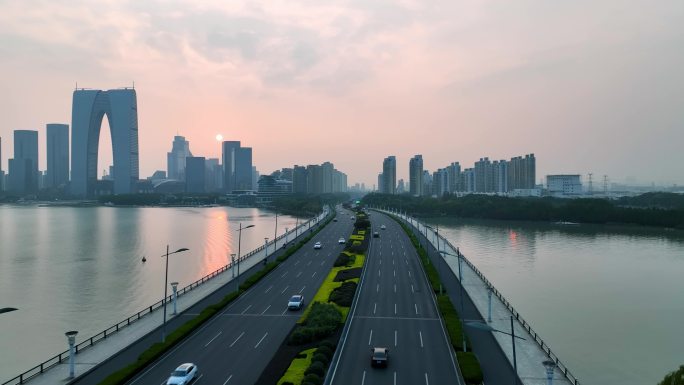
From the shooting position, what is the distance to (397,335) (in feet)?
104

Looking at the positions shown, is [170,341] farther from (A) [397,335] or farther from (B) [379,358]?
(A) [397,335]

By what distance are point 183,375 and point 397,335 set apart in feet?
46.4

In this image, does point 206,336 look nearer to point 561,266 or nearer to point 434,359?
point 434,359

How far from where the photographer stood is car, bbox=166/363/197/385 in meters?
23.2

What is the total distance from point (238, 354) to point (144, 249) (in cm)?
6289

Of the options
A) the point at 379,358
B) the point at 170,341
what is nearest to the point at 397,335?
the point at 379,358

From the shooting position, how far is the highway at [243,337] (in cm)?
2561

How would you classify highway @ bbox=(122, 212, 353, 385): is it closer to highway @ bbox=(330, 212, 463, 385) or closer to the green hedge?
the green hedge

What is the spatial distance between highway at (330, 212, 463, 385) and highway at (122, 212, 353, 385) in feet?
15.5

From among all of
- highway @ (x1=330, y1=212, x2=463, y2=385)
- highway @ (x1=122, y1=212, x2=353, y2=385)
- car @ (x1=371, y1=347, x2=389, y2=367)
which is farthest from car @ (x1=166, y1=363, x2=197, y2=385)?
car @ (x1=371, y1=347, x2=389, y2=367)

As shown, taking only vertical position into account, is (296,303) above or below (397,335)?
above

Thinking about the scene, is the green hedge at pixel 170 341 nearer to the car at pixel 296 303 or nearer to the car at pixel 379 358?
the car at pixel 296 303

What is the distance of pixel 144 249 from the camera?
8425cm

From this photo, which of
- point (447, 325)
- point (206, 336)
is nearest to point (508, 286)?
point (447, 325)
